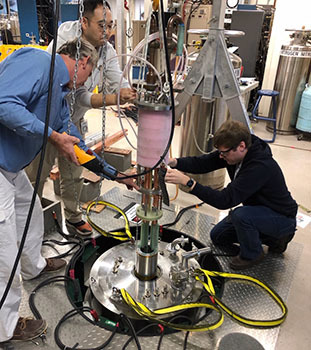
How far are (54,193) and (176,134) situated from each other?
78.3 inches

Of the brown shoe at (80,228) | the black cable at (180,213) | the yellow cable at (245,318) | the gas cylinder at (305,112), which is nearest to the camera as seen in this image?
the yellow cable at (245,318)

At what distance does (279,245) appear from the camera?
193cm

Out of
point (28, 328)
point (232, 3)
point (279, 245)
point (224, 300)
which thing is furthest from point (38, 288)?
point (232, 3)

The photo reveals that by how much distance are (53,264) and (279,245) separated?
1.32m

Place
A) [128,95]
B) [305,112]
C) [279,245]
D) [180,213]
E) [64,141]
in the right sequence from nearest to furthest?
[64,141] < [128,95] < [279,245] < [180,213] < [305,112]

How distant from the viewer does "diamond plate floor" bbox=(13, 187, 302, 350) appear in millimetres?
1344

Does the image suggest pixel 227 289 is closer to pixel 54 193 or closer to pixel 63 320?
pixel 63 320

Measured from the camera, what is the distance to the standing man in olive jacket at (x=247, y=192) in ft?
5.26

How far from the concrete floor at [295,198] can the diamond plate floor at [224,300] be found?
0.17ft

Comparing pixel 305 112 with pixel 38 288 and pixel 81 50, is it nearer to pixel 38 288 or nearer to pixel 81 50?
pixel 81 50

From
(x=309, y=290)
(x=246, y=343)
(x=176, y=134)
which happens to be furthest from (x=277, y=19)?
(x=246, y=343)

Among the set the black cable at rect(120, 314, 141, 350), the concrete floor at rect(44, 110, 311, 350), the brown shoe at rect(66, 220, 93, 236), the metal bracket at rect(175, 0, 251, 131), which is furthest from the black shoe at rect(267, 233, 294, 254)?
the brown shoe at rect(66, 220, 93, 236)

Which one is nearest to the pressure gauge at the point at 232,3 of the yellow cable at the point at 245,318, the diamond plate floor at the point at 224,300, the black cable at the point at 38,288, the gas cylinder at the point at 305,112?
the gas cylinder at the point at 305,112

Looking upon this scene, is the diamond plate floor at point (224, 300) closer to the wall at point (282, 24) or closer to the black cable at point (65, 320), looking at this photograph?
the black cable at point (65, 320)
